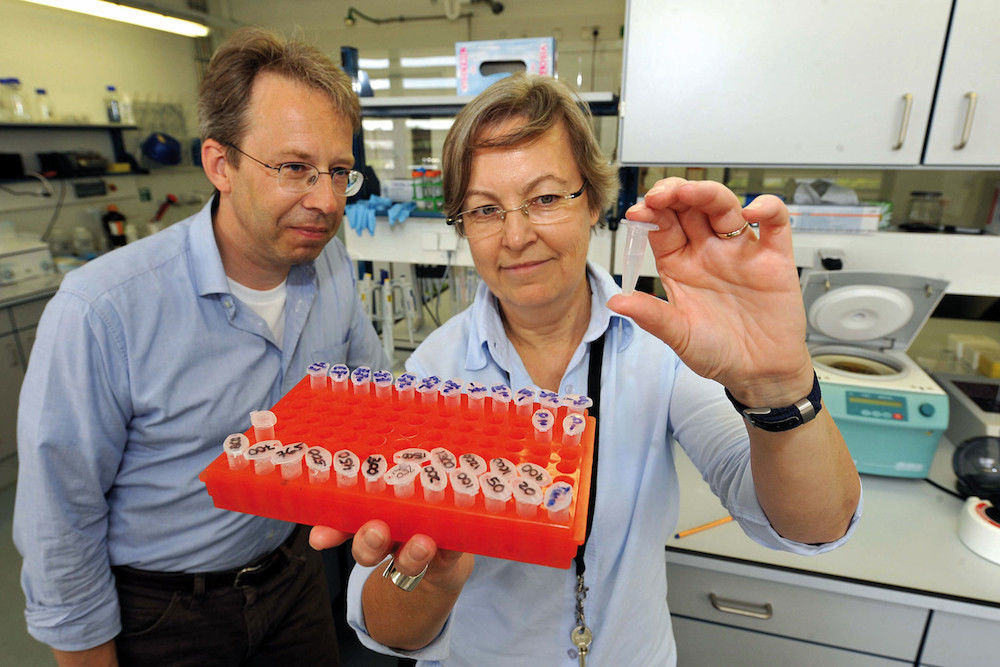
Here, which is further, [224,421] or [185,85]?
[185,85]

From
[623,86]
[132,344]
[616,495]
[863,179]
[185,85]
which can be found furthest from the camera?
[185,85]

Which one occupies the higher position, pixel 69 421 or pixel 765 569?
pixel 69 421

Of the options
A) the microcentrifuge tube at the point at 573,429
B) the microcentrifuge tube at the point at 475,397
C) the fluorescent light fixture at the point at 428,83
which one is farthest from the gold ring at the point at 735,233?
the fluorescent light fixture at the point at 428,83

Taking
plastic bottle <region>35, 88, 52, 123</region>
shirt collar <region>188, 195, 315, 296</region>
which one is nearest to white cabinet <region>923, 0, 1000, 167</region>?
shirt collar <region>188, 195, 315, 296</region>

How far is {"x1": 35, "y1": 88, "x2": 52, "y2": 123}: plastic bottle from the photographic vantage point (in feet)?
12.2

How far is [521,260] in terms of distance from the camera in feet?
3.03

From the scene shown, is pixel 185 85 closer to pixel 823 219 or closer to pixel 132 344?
pixel 132 344

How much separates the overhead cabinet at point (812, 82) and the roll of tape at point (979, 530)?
0.89 metres

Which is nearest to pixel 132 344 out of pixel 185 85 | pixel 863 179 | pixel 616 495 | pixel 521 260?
pixel 521 260

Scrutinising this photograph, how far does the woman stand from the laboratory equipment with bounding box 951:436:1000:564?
887 mm

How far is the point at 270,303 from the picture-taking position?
1.28m

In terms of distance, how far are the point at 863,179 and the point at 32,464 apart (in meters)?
3.01

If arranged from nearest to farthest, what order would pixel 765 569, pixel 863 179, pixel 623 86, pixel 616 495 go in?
1. pixel 616 495
2. pixel 765 569
3. pixel 623 86
4. pixel 863 179

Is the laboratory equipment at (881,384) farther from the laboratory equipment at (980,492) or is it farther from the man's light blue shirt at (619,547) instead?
the man's light blue shirt at (619,547)
